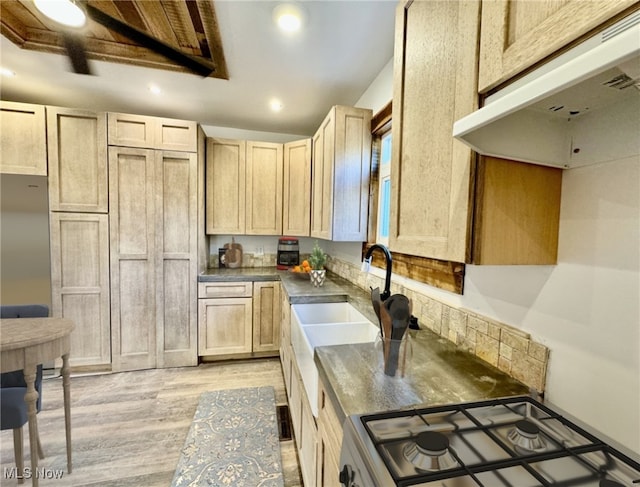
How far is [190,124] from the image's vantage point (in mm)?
2693

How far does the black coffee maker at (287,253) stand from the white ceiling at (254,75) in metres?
1.38

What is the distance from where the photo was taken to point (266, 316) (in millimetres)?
3008

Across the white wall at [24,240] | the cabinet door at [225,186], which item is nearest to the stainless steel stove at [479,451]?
the cabinet door at [225,186]

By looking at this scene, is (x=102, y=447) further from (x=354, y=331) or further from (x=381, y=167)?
(x=381, y=167)

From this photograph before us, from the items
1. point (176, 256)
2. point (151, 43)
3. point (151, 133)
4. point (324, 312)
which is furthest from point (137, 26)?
point (324, 312)

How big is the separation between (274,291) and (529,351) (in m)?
2.43

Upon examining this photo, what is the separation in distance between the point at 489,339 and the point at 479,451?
20.5 inches

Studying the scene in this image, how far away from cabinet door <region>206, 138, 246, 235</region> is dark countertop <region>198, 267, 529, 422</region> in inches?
93.1

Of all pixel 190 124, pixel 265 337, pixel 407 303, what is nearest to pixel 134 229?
pixel 190 124

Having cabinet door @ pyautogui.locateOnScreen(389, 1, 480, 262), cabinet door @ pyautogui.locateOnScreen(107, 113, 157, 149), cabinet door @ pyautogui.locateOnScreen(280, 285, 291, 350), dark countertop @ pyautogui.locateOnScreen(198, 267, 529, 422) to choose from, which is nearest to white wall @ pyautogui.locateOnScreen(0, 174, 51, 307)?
cabinet door @ pyautogui.locateOnScreen(107, 113, 157, 149)

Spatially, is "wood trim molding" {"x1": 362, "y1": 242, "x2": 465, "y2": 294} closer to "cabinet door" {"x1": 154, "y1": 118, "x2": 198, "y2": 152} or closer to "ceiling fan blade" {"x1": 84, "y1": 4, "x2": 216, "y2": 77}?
"ceiling fan blade" {"x1": 84, "y1": 4, "x2": 216, "y2": 77}

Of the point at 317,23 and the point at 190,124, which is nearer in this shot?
the point at 317,23

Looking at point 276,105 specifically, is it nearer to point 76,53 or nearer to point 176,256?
point 76,53

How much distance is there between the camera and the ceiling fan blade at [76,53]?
1791mm
